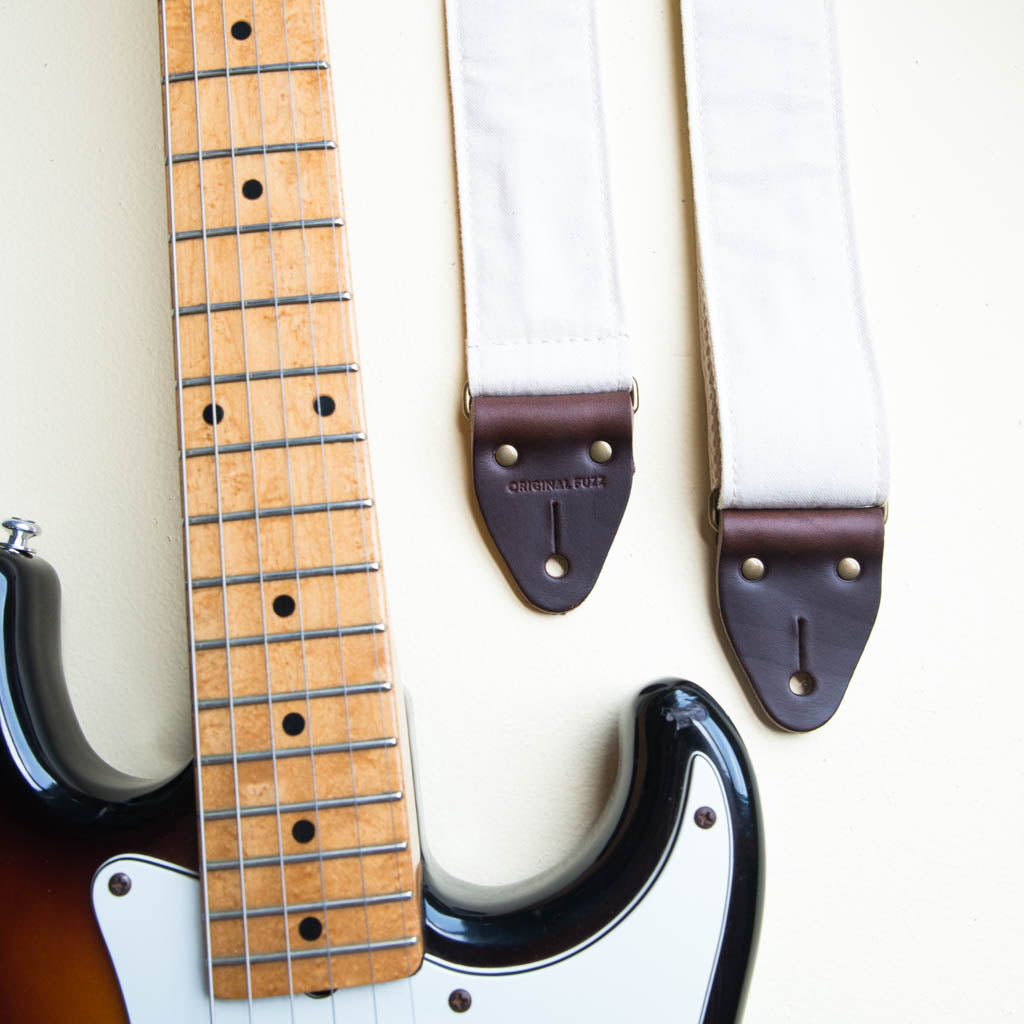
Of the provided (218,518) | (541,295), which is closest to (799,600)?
(541,295)

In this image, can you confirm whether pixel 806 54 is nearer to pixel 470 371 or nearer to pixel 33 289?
pixel 470 371

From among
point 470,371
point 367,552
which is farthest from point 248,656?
point 470,371

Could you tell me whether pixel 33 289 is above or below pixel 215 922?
above

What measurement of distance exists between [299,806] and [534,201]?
1.36 feet

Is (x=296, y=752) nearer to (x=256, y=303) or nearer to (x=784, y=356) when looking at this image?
(x=256, y=303)

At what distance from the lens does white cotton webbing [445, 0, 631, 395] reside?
568 millimetres

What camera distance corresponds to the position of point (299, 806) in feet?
1.52

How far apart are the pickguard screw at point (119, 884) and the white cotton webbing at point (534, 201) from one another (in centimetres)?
35

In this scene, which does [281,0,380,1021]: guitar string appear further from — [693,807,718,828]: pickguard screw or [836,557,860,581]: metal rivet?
[836,557,860,581]: metal rivet

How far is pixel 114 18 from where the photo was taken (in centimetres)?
60

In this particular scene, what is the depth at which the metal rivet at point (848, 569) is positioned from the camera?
566mm

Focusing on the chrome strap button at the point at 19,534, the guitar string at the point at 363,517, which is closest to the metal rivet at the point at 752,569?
the guitar string at the point at 363,517

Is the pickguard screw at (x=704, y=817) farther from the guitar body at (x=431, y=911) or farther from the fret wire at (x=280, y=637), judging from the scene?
the fret wire at (x=280, y=637)

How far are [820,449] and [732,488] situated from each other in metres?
0.07
